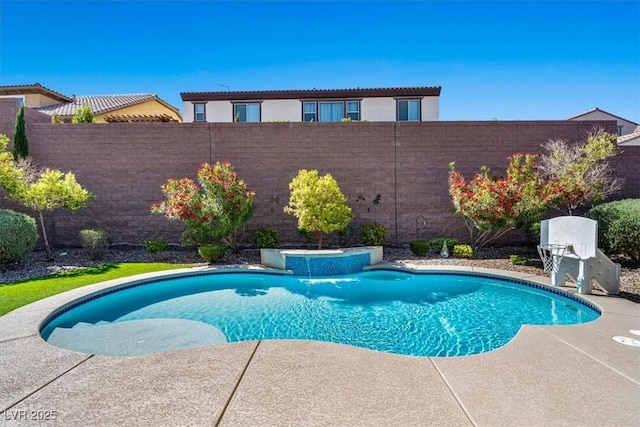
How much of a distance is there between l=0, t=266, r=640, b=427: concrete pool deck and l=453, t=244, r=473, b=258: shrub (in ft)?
21.9

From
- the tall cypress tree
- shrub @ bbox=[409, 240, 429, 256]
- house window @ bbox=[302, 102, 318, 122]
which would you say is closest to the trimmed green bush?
shrub @ bbox=[409, 240, 429, 256]

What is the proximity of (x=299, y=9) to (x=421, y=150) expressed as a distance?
629 centimetres

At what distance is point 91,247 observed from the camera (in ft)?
37.7

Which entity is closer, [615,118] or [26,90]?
[26,90]

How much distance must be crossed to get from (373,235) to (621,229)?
681 centimetres

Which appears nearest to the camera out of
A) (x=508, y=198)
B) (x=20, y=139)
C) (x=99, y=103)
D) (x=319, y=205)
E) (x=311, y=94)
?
(x=508, y=198)

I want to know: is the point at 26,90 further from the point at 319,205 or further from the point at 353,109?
the point at 319,205

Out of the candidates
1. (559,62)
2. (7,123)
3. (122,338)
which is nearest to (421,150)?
(559,62)

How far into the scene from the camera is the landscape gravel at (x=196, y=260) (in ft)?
31.8

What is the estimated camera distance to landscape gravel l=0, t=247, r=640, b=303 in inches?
381

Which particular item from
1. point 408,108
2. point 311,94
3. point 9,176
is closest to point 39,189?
point 9,176

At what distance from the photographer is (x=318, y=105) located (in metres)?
22.0

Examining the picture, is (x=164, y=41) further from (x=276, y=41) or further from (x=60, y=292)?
(x=60, y=292)

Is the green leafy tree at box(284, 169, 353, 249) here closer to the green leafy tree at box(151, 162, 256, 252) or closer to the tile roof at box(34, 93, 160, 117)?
the green leafy tree at box(151, 162, 256, 252)
